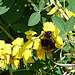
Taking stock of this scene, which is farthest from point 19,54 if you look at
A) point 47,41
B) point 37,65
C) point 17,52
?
point 37,65

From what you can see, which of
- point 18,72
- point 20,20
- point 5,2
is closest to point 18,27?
point 20,20

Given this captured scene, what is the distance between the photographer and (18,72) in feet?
4.27

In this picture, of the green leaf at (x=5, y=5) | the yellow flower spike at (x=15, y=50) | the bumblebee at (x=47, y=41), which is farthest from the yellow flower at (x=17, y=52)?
the green leaf at (x=5, y=5)

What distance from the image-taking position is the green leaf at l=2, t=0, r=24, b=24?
1176mm

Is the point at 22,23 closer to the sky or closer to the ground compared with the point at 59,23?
closer to the sky

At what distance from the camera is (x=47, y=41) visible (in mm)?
893

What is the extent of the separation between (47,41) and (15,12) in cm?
39

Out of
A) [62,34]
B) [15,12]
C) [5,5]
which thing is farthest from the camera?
[15,12]

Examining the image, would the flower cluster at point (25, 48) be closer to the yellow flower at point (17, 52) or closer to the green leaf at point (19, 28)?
the yellow flower at point (17, 52)

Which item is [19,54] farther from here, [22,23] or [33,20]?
[22,23]

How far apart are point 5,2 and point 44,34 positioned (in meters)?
0.32

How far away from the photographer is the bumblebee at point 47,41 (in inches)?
34.8

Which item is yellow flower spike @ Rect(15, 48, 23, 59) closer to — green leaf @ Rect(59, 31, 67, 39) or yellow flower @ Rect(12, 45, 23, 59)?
yellow flower @ Rect(12, 45, 23, 59)

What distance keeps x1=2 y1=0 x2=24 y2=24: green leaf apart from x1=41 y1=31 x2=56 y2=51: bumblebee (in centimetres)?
34
